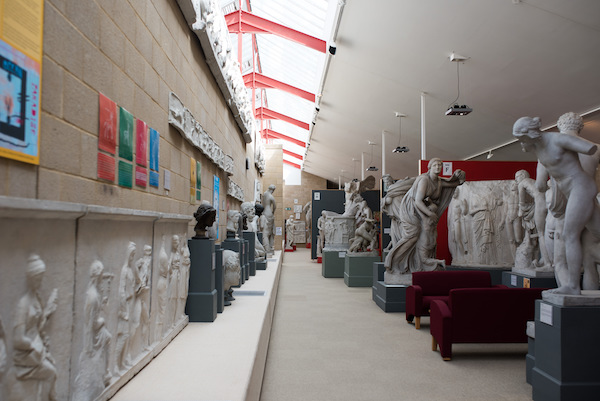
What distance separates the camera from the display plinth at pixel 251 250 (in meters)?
8.40

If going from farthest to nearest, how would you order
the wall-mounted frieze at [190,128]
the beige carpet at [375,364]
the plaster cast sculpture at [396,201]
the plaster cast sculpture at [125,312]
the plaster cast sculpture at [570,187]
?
the plaster cast sculpture at [396,201], the wall-mounted frieze at [190,128], the beige carpet at [375,364], the plaster cast sculpture at [570,187], the plaster cast sculpture at [125,312]

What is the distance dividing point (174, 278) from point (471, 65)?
7177mm

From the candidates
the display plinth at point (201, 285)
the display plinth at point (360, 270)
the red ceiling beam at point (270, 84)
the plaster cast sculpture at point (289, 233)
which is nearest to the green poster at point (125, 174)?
the display plinth at point (201, 285)

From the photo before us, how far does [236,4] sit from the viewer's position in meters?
12.9

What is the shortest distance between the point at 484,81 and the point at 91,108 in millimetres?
8125

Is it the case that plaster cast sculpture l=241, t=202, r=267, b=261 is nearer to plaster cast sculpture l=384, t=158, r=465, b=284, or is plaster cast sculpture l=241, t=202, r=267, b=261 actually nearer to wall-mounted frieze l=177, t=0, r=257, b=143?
wall-mounted frieze l=177, t=0, r=257, b=143

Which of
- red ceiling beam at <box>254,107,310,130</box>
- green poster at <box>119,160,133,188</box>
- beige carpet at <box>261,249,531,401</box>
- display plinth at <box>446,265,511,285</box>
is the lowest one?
beige carpet at <box>261,249,531,401</box>

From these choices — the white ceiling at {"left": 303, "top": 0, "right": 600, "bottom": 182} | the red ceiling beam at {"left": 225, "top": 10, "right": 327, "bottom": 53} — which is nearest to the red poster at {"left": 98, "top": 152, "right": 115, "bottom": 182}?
the white ceiling at {"left": 303, "top": 0, "right": 600, "bottom": 182}

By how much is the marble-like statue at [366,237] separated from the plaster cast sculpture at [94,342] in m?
8.90

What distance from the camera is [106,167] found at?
2660 mm

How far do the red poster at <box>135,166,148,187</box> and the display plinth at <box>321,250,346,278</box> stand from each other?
9.16m

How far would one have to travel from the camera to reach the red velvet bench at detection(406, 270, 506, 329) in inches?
232

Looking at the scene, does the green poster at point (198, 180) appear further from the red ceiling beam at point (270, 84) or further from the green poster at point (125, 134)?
the red ceiling beam at point (270, 84)

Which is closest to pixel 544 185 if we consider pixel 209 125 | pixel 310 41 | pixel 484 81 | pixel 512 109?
Answer: pixel 209 125
